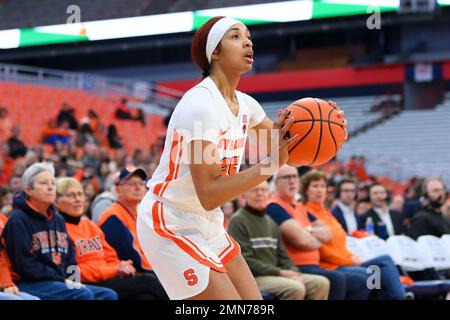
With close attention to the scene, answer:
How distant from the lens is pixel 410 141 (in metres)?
23.2

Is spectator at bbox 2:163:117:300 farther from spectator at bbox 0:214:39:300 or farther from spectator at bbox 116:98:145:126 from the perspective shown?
spectator at bbox 116:98:145:126

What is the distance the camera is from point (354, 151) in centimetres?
2317

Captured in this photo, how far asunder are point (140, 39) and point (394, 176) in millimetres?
9094

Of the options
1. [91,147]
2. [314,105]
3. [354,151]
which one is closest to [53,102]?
[91,147]

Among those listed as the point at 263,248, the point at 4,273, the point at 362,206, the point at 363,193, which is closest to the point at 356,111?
the point at 363,193

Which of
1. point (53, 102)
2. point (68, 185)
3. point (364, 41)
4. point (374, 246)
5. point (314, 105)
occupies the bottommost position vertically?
point (374, 246)

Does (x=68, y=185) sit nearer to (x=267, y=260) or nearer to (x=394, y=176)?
(x=267, y=260)

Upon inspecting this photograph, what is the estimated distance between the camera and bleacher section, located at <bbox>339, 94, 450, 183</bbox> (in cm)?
2212

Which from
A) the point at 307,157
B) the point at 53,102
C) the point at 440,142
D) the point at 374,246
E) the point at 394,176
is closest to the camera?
the point at 307,157

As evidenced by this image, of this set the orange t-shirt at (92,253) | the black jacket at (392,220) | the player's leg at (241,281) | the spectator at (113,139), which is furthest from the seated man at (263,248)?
the spectator at (113,139)

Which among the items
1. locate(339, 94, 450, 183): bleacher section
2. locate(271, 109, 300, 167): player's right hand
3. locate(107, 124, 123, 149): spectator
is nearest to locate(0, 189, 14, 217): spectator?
locate(271, 109, 300, 167): player's right hand

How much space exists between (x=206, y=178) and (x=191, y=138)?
0.18m

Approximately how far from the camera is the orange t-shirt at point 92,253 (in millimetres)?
6219

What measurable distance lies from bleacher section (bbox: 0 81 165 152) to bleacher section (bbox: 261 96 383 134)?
4.97 metres
